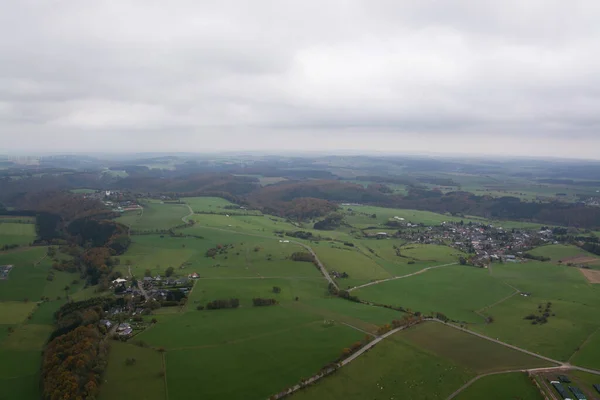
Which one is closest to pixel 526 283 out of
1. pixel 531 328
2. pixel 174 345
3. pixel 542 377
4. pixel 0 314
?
pixel 531 328

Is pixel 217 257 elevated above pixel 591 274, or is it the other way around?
pixel 591 274

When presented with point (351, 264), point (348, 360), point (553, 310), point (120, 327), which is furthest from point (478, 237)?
point (120, 327)

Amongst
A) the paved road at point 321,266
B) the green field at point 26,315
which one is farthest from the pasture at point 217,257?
the green field at point 26,315

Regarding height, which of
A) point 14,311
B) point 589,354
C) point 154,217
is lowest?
point 14,311

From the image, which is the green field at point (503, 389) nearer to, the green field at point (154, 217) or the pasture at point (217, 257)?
the pasture at point (217, 257)

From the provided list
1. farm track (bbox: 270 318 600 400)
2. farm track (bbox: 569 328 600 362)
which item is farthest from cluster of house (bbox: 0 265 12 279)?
farm track (bbox: 569 328 600 362)

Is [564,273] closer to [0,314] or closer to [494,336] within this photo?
[494,336]

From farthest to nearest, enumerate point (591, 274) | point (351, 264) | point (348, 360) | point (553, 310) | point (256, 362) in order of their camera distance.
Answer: point (351, 264)
point (591, 274)
point (553, 310)
point (348, 360)
point (256, 362)

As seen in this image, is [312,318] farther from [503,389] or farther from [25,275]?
[25,275]
